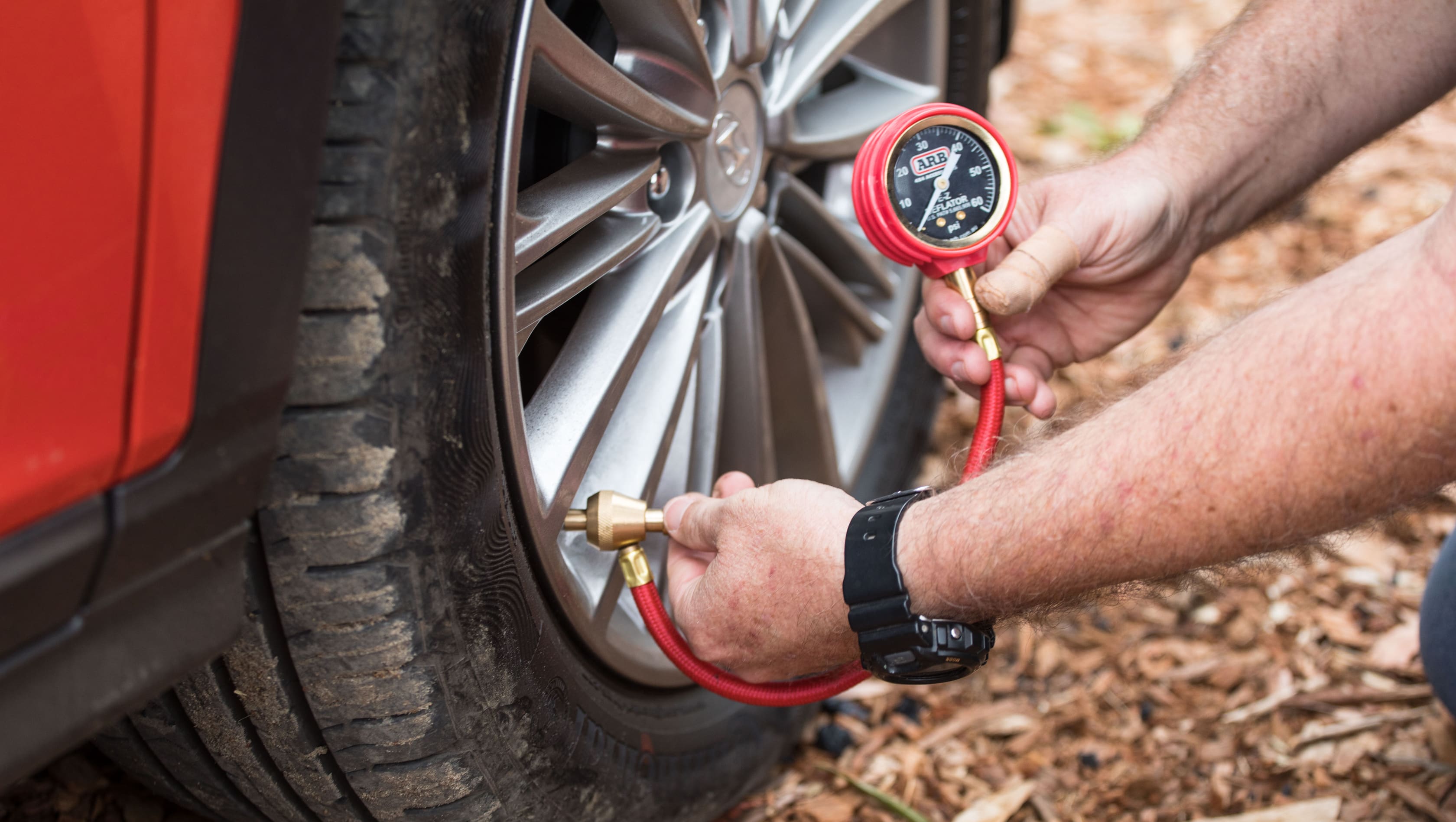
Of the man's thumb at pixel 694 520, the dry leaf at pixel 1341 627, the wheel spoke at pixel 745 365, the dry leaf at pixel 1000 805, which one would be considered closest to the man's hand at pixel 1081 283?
the wheel spoke at pixel 745 365

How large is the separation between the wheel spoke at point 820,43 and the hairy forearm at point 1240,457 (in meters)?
0.64

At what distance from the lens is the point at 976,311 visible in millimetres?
1231

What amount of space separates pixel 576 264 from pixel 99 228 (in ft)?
1.80

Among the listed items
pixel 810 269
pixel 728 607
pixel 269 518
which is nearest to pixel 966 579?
pixel 728 607

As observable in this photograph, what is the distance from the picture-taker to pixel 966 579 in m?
1.02

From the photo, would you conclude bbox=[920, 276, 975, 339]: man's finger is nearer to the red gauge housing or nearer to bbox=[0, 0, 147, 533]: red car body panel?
the red gauge housing

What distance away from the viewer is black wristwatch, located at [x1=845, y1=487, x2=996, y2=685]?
3.38 ft

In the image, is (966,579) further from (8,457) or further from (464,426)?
(8,457)

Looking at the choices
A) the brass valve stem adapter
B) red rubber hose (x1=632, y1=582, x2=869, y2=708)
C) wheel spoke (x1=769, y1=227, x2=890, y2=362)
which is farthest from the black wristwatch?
wheel spoke (x1=769, y1=227, x2=890, y2=362)

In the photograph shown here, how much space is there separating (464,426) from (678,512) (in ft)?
1.17

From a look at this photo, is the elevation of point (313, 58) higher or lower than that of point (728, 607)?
higher

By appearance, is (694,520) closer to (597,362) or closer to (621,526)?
(621,526)

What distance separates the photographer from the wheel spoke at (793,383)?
5.10 feet

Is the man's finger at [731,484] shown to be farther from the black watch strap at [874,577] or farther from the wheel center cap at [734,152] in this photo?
the wheel center cap at [734,152]
